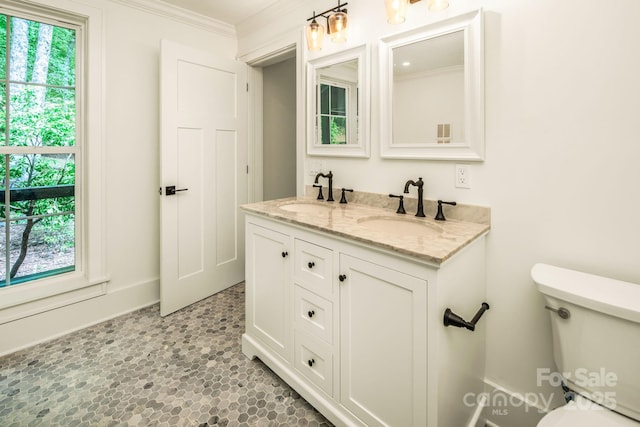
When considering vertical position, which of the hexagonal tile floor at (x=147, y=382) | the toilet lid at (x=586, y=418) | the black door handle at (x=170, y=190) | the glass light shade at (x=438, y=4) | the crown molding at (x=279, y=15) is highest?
the crown molding at (x=279, y=15)

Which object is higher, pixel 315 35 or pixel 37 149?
pixel 315 35

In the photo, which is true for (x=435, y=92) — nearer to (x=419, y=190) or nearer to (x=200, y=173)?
(x=419, y=190)

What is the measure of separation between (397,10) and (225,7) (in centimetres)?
160

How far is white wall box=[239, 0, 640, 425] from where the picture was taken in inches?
44.8

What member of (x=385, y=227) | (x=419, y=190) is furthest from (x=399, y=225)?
(x=419, y=190)

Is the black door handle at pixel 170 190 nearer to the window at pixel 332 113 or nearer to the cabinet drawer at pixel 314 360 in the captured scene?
the window at pixel 332 113

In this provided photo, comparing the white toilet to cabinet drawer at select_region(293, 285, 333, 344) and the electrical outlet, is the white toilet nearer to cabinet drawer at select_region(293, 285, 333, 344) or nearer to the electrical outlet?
the electrical outlet

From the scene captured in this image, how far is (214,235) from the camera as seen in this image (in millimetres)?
2775

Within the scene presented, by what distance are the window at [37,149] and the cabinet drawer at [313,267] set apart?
1793 millimetres

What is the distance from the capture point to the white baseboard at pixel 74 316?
6.65ft

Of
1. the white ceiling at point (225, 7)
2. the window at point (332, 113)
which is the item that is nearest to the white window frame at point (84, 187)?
the white ceiling at point (225, 7)

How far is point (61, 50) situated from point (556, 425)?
3169 mm

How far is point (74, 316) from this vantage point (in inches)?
89.0

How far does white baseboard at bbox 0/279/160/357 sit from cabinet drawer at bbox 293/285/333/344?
1.62 metres
